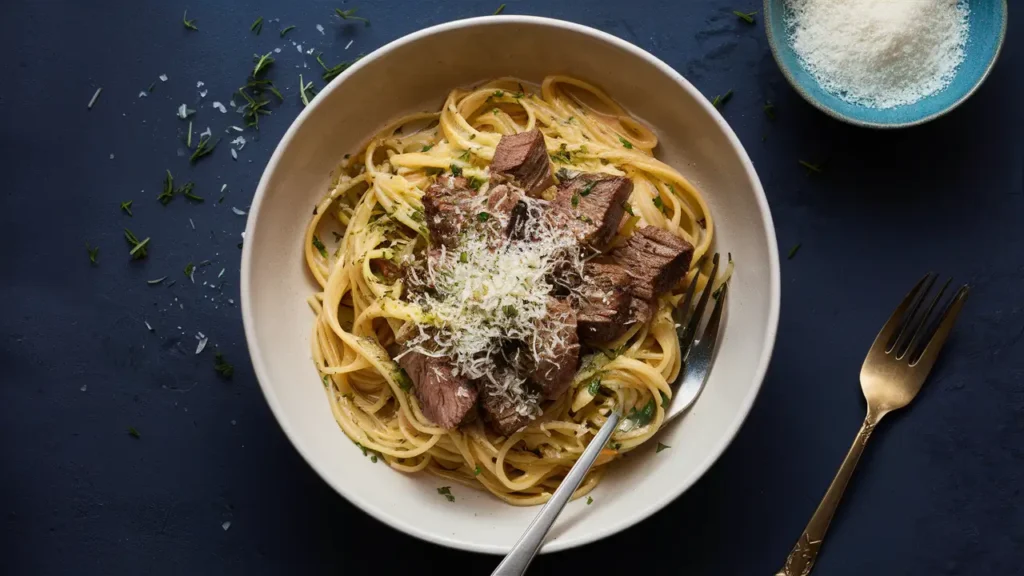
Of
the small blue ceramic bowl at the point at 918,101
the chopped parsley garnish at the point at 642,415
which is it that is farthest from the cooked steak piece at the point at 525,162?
the small blue ceramic bowl at the point at 918,101

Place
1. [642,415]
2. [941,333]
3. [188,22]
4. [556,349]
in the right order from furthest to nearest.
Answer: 1. [188,22]
2. [941,333]
3. [642,415]
4. [556,349]

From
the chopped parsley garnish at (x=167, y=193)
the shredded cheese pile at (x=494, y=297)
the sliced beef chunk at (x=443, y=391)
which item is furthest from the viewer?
the chopped parsley garnish at (x=167, y=193)

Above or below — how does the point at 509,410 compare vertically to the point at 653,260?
below

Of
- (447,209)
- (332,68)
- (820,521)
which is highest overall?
(332,68)

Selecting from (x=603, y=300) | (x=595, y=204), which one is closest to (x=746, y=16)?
(x=595, y=204)

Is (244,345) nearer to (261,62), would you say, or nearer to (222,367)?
(222,367)

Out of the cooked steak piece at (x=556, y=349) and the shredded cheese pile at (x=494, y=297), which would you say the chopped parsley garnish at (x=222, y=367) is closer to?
the shredded cheese pile at (x=494, y=297)
